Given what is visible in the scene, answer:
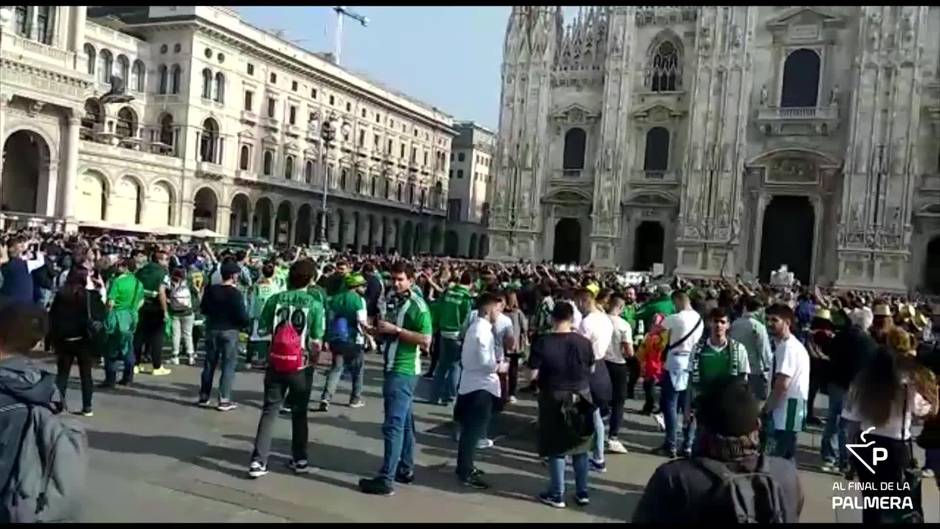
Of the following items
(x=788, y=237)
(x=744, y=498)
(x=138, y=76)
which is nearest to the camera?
(x=744, y=498)

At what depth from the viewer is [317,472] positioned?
6910 millimetres

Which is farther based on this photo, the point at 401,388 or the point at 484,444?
the point at 484,444

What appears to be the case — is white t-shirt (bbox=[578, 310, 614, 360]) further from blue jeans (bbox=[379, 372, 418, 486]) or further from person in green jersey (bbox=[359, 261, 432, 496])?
blue jeans (bbox=[379, 372, 418, 486])

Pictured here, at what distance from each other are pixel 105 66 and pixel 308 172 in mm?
16588

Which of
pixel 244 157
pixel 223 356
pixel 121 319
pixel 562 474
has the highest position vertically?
pixel 244 157

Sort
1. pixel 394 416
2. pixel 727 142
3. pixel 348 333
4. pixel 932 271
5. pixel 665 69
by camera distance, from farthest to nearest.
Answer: pixel 665 69, pixel 727 142, pixel 932 271, pixel 348 333, pixel 394 416

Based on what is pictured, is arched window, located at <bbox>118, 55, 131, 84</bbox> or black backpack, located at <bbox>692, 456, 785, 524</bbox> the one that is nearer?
black backpack, located at <bbox>692, 456, 785, 524</bbox>

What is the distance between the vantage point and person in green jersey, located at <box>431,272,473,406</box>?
10.4 meters

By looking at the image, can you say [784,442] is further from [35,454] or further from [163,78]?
[163,78]

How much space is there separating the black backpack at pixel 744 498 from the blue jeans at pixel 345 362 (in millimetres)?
6820

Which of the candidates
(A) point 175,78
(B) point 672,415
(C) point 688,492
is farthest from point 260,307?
(A) point 175,78

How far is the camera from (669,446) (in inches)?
333

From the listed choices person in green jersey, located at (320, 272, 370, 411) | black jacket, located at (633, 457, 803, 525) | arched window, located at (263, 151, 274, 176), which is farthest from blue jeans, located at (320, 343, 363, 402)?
arched window, located at (263, 151, 274, 176)

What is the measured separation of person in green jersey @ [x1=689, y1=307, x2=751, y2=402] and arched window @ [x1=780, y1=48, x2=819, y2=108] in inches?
1269
